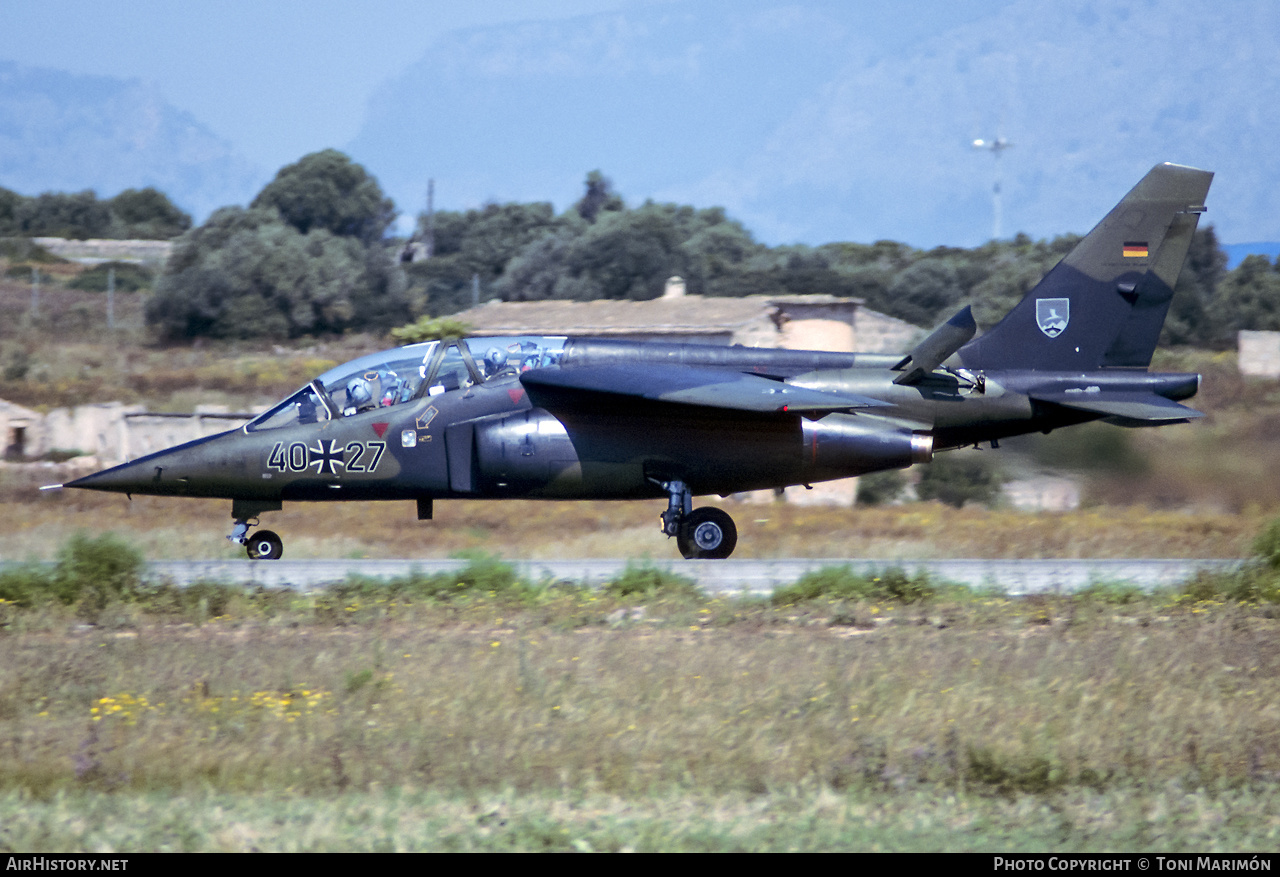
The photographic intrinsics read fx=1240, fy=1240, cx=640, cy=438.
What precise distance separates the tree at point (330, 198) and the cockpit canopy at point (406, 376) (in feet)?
256

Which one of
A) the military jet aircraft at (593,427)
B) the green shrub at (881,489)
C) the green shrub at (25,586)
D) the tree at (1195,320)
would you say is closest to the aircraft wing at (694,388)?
the military jet aircraft at (593,427)

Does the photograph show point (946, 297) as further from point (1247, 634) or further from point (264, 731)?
point (264, 731)

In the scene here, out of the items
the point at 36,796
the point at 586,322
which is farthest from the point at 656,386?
the point at 586,322

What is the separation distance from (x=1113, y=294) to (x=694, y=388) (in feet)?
18.8

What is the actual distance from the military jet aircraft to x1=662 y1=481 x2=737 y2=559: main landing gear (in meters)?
0.02

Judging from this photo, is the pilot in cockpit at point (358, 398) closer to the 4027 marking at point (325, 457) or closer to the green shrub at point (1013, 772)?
the 4027 marking at point (325, 457)

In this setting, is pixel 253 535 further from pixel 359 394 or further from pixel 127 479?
pixel 359 394

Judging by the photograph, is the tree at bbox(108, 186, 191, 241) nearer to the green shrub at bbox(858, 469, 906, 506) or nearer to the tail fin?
the green shrub at bbox(858, 469, 906, 506)

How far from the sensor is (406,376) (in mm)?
14305

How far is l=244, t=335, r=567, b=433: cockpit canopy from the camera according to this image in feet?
46.9

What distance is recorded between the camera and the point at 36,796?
248 inches

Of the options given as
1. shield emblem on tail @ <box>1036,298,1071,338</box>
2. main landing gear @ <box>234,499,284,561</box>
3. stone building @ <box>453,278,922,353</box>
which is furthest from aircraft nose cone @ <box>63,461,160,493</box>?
stone building @ <box>453,278,922,353</box>
